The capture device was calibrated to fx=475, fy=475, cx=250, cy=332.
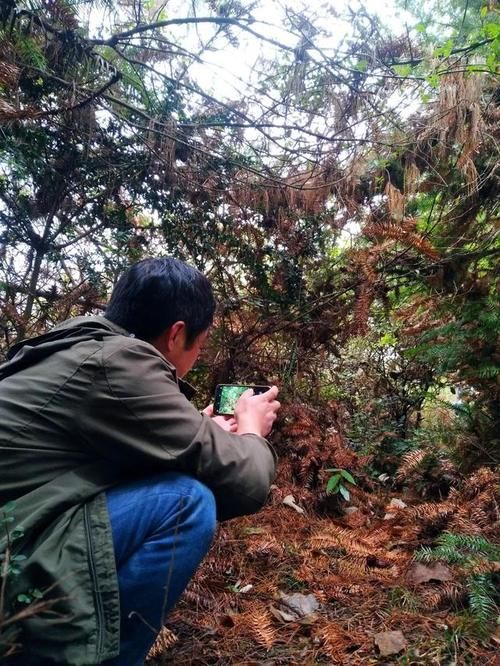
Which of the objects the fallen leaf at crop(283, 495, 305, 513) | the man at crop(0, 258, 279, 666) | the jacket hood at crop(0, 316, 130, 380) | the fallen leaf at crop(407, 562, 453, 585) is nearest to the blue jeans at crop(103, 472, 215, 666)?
the man at crop(0, 258, 279, 666)

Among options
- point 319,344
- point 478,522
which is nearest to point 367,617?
point 478,522

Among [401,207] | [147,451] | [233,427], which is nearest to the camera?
[147,451]

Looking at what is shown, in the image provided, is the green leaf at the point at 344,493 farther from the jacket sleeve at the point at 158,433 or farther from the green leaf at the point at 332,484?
the jacket sleeve at the point at 158,433

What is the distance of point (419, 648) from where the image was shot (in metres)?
1.73

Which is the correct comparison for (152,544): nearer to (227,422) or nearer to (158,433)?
(158,433)

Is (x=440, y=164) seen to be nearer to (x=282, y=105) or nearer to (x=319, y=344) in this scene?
(x=282, y=105)

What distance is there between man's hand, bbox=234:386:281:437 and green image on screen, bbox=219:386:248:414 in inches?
3.4

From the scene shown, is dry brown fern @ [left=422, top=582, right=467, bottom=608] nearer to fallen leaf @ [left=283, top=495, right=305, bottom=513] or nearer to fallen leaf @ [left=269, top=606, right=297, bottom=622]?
fallen leaf @ [left=269, top=606, right=297, bottom=622]

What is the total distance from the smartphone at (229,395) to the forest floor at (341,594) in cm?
87

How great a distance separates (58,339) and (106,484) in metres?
0.49

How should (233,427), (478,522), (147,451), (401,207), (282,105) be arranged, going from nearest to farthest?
(147,451), (233,427), (478,522), (282,105), (401,207)

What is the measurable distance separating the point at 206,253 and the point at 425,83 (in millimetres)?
2108

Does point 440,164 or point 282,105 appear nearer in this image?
point 282,105

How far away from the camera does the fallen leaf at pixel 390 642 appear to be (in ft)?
5.69
